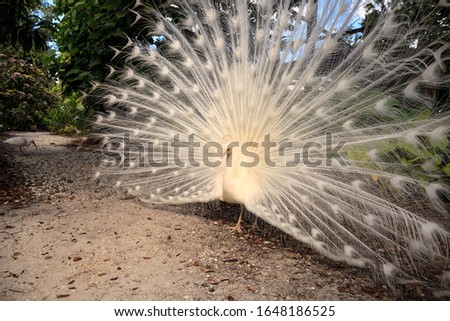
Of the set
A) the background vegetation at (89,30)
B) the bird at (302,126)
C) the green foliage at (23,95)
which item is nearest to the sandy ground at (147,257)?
the bird at (302,126)

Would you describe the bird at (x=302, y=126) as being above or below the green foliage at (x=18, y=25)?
below

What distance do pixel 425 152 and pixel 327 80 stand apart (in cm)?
75

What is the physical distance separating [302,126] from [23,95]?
8246 mm

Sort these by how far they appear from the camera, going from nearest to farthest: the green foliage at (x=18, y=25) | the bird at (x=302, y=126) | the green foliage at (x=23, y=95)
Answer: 1. the bird at (x=302, y=126)
2. the green foliage at (x=18, y=25)
3. the green foliage at (x=23, y=95)

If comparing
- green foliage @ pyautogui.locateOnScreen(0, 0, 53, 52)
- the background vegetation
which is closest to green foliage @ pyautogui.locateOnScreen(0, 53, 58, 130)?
the background vegetation

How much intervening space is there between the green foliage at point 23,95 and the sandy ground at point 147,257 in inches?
224

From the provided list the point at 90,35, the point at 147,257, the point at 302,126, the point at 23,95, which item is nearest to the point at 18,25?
the point at 90,35

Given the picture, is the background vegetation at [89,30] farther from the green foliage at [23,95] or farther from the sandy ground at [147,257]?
the green foliage at [23,95]

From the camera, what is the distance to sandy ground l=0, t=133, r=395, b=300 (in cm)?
195

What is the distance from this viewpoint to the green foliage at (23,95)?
7948 millimetres

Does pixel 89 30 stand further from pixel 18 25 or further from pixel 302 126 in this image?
pixel 302 126

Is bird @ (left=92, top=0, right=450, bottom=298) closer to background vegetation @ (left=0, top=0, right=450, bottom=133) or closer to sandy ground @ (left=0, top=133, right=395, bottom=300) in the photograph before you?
background vegetation @ (left=0, top=0, right=450, bottom=133)

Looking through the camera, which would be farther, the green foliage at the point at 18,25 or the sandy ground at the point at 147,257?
the green foliage at the point at 18,25

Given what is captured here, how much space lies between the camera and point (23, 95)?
28.0 feet
